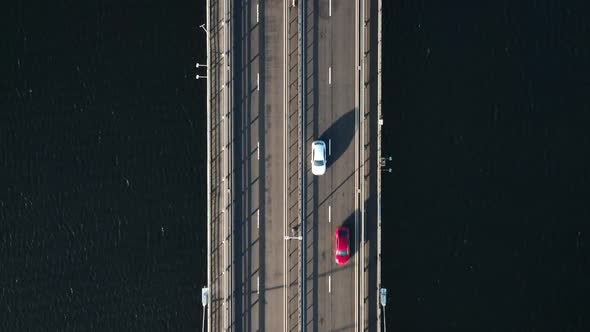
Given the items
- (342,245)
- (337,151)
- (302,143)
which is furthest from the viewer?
(337,151)

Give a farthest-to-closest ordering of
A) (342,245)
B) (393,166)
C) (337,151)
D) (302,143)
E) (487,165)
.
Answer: (487,165) → (393,166) → (337,151) → (302,143) → (342,245)

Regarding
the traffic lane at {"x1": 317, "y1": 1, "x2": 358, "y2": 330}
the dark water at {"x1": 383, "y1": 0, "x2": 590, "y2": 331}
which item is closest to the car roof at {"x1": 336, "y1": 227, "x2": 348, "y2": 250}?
the traffic lane at {"x1": 317, "y1": 1, "x2": 358, "y2": 330}

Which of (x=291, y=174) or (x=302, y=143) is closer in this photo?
(x=302, y=143)

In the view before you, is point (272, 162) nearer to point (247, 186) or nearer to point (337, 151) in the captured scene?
point (247, 186)
